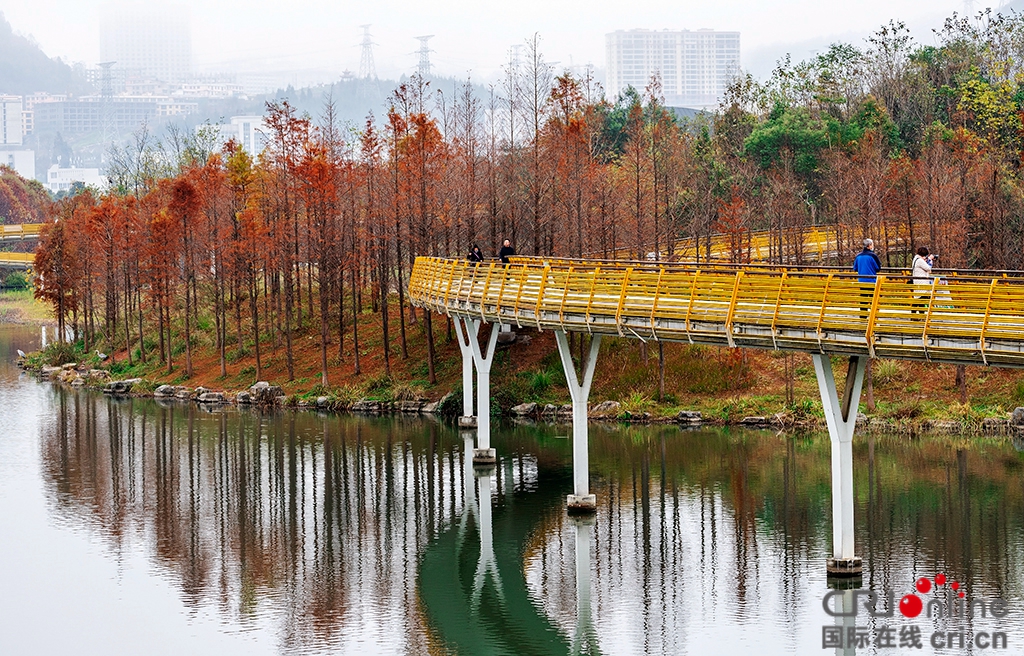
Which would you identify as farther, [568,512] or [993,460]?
[993,460]

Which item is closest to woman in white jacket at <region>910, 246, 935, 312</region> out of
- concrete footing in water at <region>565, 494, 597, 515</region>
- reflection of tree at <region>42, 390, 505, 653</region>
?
reflection of tree at <region>42, 390, 505, 653</region>

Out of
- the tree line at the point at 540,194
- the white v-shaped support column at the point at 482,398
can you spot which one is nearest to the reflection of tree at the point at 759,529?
the white v-shaped support column at the point at 482,398

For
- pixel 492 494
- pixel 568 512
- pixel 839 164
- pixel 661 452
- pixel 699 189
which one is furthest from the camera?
pixel 699 189

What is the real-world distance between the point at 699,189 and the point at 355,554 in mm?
37535

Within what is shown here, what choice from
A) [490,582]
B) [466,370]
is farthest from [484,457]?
[490,582]

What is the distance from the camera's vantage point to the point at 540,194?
54.5 metres

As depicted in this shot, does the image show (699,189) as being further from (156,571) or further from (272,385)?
(156,571)

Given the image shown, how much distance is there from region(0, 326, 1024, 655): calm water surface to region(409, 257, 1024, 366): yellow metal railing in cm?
521

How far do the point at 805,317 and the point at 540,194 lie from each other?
30.4 meters

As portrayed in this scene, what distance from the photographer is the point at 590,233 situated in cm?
5209

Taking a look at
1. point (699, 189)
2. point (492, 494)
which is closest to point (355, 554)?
point (492, 494)

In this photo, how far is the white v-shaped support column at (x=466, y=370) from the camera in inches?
1656

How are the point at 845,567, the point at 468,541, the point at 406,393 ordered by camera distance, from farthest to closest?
1. the point at 406,393
2. the point at 468,541
3. the point at 845,567

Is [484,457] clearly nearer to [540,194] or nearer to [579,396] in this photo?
[579,396]
